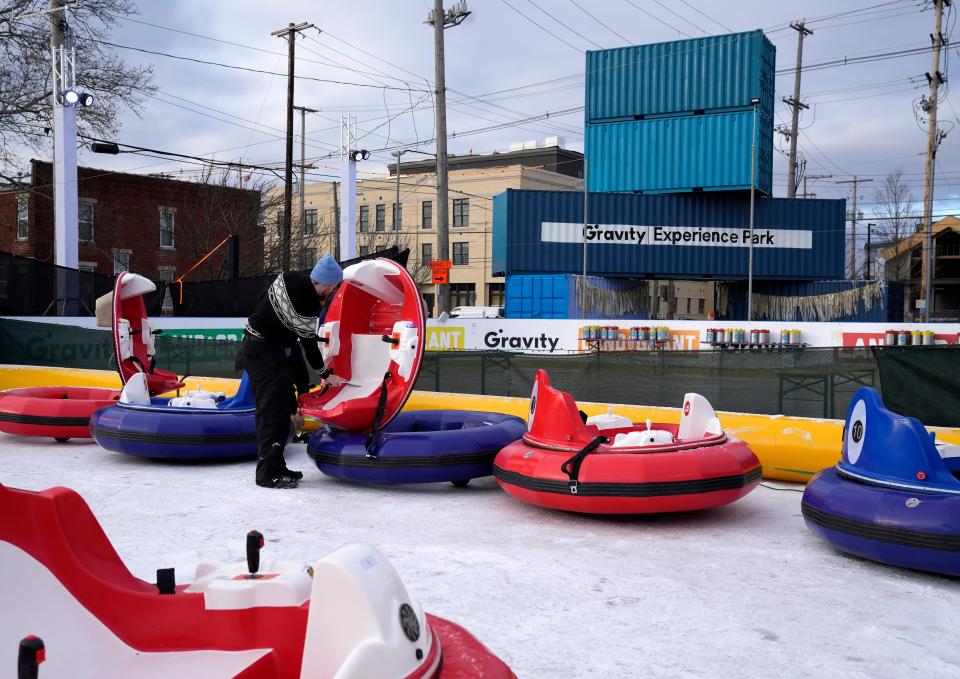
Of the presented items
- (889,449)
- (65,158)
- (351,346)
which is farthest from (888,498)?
(65,158)

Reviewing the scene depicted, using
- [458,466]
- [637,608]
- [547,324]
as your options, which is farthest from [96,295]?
[637,608]

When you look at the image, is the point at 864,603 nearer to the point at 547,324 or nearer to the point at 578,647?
the point at 578,647

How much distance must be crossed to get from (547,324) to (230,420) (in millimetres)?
13628

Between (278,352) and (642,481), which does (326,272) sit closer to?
(278,352)

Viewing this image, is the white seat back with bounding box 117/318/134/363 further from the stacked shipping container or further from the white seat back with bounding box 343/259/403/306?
the stacked shipping container

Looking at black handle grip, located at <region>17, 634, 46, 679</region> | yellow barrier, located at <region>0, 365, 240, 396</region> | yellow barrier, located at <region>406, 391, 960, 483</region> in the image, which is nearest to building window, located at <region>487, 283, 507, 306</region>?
Answer: yellow barrier, located at <region>0, 365, 240, 396</region>

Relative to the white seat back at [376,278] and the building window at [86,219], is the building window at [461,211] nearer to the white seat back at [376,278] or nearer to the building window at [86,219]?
the building window at [86,219]

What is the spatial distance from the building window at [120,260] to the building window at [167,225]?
1.78 metres

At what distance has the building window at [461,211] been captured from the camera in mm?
57875

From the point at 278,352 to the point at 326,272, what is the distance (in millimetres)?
857

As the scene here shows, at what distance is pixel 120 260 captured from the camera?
116 feet

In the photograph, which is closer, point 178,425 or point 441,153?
point 178,425

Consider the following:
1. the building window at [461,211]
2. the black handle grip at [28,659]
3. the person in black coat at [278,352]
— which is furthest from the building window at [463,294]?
the black handle grip at [28,659]

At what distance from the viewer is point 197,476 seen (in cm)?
758
